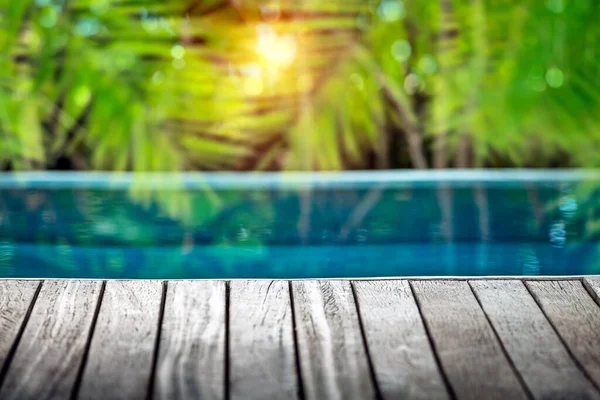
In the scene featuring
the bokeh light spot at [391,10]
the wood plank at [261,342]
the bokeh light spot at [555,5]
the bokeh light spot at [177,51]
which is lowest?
the wood plank at [261,342]

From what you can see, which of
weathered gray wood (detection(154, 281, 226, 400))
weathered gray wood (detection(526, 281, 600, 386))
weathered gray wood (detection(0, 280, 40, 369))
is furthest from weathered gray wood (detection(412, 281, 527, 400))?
weathered gray wood (detection(0, 280, 40, 369))

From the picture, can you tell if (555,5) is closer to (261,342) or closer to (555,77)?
(555,77)

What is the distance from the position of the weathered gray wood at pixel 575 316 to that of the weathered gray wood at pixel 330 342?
13.9 inches

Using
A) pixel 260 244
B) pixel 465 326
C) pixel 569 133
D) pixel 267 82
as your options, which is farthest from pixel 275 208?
pixel 465 326

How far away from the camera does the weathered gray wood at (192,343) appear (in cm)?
122

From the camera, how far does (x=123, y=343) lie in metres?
1.38

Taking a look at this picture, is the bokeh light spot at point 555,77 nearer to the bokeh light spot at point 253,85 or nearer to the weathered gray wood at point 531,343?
the bokeh light spot at point 253,85

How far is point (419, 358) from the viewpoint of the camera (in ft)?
4.33

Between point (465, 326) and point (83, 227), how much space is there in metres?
1.71

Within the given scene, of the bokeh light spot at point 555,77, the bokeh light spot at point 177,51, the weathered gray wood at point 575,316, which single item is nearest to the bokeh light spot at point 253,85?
the bokeh light spot at point 177,51

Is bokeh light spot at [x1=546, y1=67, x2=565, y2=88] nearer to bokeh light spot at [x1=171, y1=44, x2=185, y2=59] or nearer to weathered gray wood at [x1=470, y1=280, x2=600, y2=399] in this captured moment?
bokeh light spot at [x1=171, y1=44, x2=185, y2=59]

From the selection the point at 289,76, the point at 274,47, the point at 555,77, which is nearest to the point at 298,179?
the point at 289,76

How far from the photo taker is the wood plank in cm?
122

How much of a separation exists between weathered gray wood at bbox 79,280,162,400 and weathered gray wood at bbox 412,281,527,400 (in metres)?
0.48
